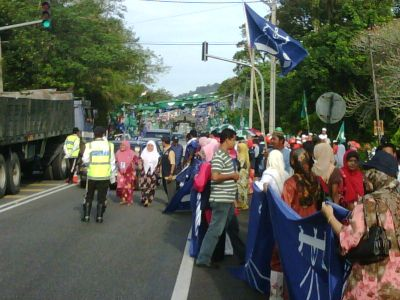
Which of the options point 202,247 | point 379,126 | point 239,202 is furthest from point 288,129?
point 202,247

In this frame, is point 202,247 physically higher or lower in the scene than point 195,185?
lower

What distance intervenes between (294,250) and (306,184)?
0.82m

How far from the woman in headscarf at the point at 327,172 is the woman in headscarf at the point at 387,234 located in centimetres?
226

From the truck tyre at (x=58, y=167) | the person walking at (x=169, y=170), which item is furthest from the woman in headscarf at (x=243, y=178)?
the truck tyre at (x=58, y=167)

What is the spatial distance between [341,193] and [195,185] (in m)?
1.84

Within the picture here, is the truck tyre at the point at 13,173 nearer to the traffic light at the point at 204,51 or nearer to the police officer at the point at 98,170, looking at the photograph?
the police officer at the point at 98,170

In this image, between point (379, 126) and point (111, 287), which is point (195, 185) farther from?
point (379, 126)

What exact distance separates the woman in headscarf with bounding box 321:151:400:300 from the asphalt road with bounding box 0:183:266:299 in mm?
2749

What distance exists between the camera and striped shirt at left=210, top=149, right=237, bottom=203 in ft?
26.3

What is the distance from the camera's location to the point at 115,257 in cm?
863

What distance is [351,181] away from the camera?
8.54 m

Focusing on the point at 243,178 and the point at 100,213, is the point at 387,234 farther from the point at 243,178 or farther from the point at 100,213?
the point at 243,178

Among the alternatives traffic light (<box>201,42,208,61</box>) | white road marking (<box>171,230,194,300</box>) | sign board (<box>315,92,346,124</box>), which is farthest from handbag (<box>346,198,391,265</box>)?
traffic light (<box>201,42,208,61</box>)

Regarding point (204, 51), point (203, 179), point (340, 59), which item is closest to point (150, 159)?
point (203, 179)
